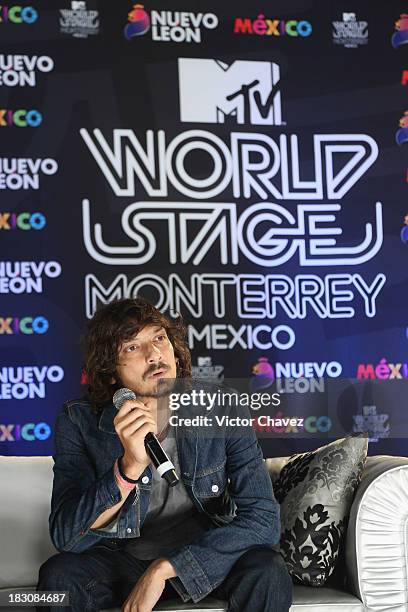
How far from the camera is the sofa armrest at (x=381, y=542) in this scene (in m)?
2.36

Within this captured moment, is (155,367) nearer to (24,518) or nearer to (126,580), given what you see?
(126,580)

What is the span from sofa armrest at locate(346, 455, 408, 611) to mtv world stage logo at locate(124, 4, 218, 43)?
2261 millimetres

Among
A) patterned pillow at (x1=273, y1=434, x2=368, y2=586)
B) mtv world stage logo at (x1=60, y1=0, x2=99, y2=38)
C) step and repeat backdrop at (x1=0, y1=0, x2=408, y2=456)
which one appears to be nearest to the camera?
patterned pillow at (x1=273, y1=434, x2=368, y2=586)

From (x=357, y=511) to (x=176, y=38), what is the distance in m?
2.33

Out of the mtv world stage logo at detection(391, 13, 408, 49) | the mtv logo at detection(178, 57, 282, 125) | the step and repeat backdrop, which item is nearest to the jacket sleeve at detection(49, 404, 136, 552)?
the step and repeat backdrop

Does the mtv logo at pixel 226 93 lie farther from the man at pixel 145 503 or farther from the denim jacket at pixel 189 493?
the denim jacket at pixel 189 493

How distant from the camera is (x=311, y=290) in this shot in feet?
12.8

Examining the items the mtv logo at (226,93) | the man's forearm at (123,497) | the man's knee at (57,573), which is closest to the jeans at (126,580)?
the man's knee at (57,573)

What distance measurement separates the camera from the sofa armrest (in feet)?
7.75

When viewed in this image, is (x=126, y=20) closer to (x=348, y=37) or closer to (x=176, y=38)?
(x=176, y=38)

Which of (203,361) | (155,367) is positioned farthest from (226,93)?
(155,367)

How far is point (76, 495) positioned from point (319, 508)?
0.68m

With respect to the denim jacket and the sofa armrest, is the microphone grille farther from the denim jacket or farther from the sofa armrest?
the sofa armrest

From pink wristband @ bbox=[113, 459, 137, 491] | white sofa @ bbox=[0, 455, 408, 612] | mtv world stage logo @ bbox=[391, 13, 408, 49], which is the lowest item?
white sofa @ bbox=[0, 455, 408, 612]
